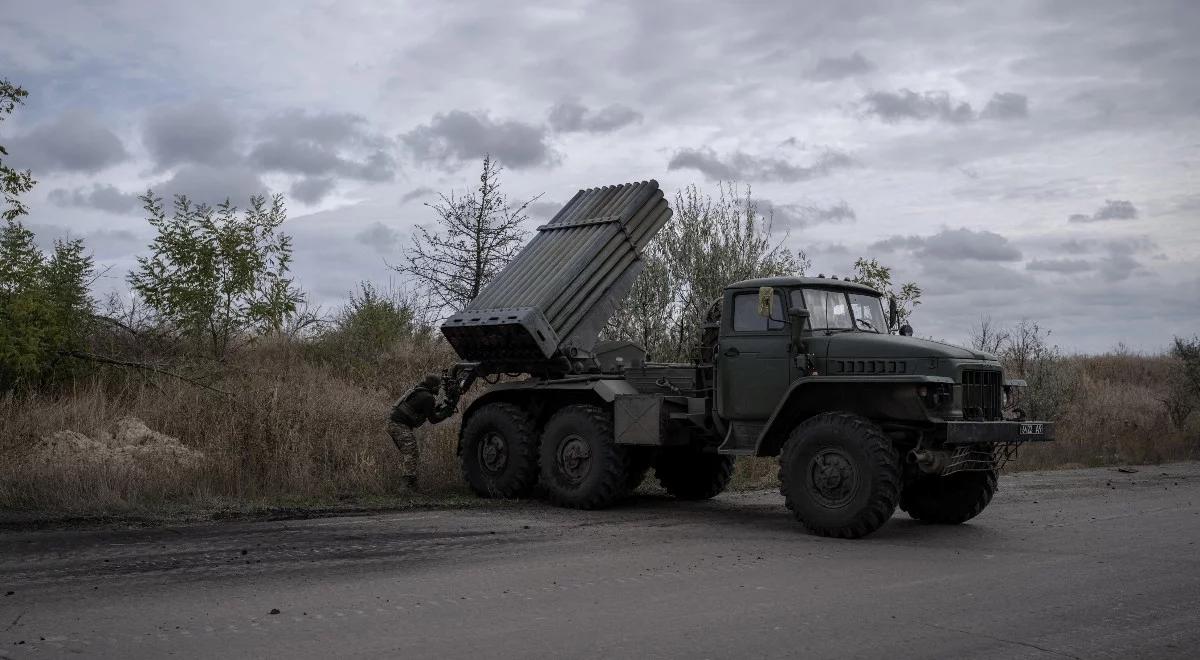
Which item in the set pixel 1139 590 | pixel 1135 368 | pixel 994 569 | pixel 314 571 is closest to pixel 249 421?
pixel 314 571

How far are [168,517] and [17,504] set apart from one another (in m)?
1.82

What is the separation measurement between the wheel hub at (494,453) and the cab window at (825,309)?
451 centimetres

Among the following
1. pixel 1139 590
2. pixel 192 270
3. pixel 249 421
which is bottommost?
pixel 1139 590

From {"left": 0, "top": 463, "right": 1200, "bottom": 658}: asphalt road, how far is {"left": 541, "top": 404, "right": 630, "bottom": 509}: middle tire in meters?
1.23

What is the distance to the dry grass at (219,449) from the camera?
40.9 ft

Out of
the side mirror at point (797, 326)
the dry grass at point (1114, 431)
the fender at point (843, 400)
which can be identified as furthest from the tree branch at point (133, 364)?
the dry grass at point (1114, 431)

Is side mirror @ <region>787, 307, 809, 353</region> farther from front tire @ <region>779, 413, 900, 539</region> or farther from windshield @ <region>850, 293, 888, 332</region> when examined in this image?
front tire @ <region>779, 413, 900, 539</region>

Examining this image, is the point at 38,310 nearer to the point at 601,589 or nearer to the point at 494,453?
the point at 494,453

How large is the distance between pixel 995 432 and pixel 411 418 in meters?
7.46

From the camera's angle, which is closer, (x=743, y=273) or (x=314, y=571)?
(x=314, y=571)

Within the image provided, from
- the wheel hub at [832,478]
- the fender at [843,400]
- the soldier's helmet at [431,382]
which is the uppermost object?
the soldier's helmet at [431,382]

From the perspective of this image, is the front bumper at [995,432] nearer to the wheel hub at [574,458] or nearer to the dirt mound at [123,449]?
the wheel hub at [574,458]

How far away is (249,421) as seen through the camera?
14.7 meters

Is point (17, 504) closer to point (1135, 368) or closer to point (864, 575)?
point (864, 575)
